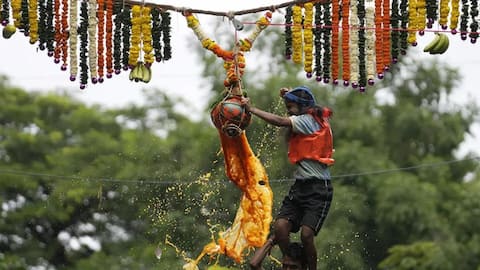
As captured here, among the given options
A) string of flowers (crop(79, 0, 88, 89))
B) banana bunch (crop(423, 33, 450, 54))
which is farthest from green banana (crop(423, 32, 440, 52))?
string of flowers (crop(79, 0, 88, 89))

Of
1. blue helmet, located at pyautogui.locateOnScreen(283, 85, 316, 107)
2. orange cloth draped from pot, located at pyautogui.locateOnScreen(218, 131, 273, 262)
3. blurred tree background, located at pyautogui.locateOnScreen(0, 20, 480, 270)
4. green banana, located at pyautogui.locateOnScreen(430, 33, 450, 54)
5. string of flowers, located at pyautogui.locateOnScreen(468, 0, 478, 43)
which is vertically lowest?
blurred tree background, located at pyautogui.locateOnScreen(0, 20, 480, 270)

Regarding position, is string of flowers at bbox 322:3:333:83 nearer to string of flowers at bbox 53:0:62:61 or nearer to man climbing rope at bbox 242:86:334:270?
man climbing rope at bbox 242:86:334:270

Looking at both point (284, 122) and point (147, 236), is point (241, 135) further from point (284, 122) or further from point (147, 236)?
point (147, 236)

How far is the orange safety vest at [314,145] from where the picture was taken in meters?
10.4

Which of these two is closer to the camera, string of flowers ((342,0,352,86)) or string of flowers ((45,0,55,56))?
string of flowers ((342,0,352,86))

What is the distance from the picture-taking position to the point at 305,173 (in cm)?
1043

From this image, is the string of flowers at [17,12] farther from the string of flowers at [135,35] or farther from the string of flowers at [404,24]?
the string of flowers at [404,24]

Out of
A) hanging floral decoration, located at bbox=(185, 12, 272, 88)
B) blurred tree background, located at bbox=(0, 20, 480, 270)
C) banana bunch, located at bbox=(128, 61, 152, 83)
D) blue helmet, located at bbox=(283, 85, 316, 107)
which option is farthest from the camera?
blurred tree background, located at bbox=(0, 20, 480, 270)

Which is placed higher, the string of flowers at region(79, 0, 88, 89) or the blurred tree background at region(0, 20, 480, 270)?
the string of flowers at region(79, 0, 88, 89)

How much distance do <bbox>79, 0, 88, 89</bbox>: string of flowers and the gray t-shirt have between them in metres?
1.63

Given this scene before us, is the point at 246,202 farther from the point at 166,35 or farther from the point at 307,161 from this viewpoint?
the point at 166,35

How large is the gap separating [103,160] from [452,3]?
41.5 feet

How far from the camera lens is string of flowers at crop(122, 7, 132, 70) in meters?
11.1

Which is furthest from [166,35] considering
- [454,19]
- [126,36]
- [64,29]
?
[454,19]
